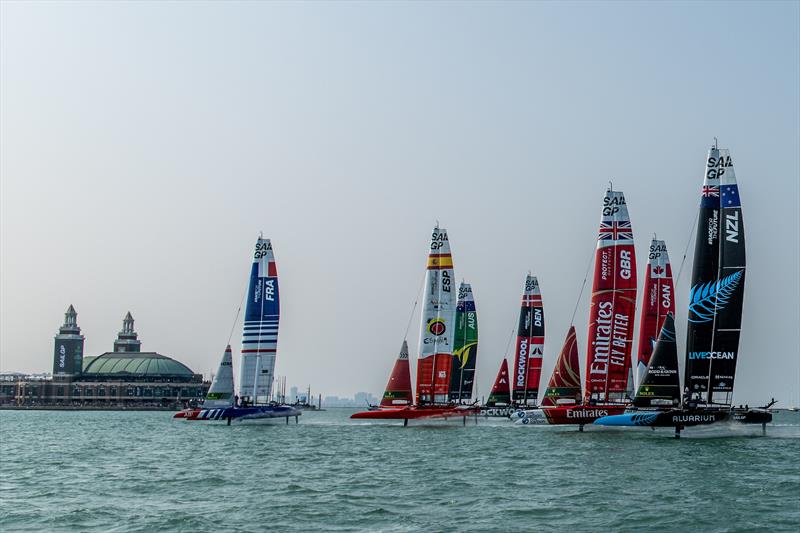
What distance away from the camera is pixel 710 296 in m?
57.2

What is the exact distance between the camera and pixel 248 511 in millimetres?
30438

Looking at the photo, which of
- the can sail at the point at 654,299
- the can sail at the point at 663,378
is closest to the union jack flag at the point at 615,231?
the can sail at the point at 663,378

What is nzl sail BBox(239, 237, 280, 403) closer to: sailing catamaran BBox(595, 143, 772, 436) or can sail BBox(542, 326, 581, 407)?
can sail BBox(542, 326, 581, 407)

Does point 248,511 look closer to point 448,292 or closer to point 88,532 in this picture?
point 88,532

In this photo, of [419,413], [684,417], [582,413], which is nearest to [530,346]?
[419,413]

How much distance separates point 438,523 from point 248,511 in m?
5.79

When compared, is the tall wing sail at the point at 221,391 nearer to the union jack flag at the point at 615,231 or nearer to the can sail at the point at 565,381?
the can sail at the point at 565,381

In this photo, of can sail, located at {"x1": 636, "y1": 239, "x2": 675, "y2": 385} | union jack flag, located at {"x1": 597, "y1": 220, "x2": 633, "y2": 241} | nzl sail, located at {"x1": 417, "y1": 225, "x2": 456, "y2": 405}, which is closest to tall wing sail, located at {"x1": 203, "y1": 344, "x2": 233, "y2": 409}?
nzl sail, located at {"x1": 417, "y1": 225, "x2": 456, "y2": 405}

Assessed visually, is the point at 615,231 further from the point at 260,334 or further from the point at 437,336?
the point at 260,334

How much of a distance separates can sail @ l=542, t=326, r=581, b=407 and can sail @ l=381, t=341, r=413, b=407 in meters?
12.5

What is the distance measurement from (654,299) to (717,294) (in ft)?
71.1

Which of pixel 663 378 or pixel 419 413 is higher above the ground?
pixel 663 378

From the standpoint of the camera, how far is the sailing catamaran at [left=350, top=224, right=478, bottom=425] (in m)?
78.6

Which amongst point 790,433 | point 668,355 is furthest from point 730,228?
point 790,433
